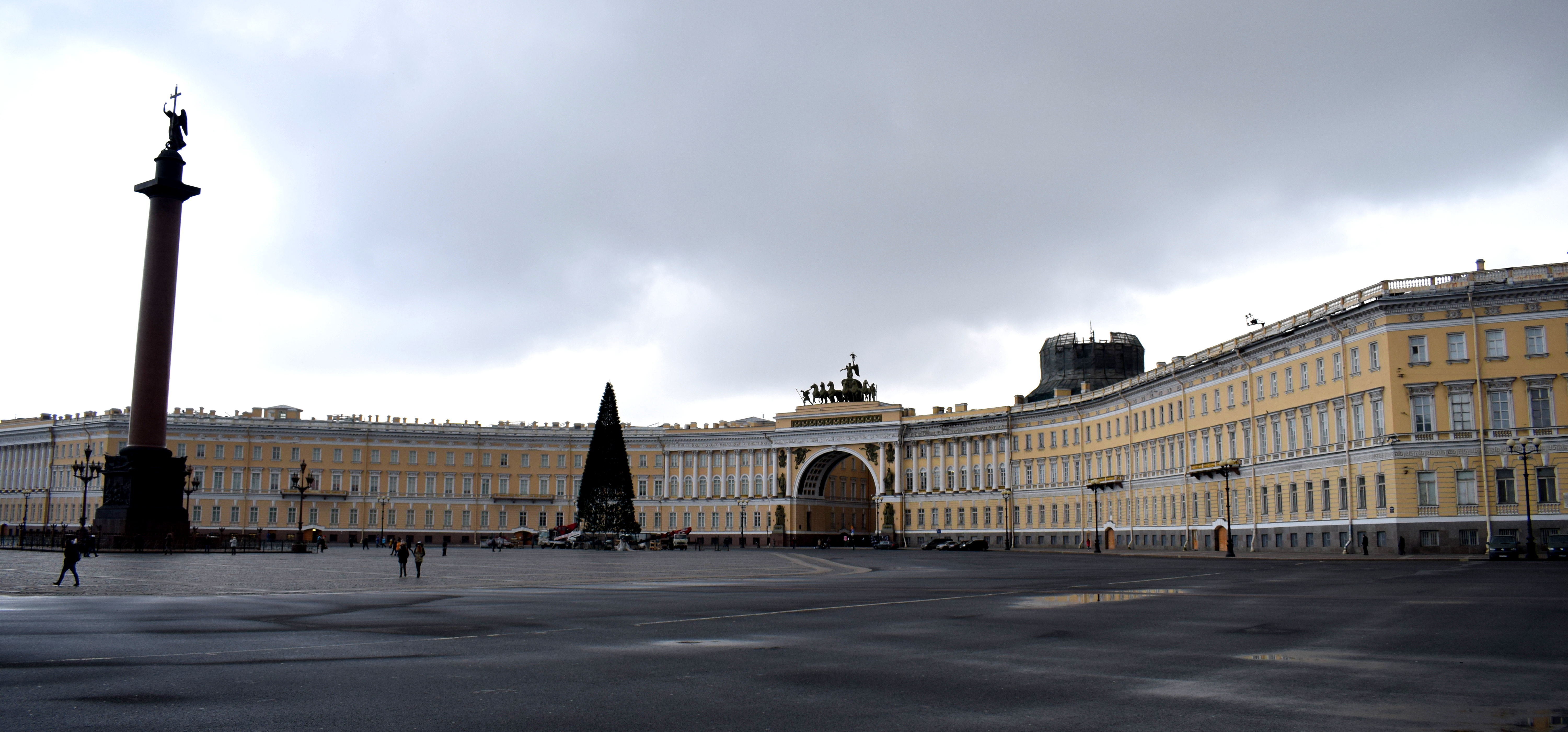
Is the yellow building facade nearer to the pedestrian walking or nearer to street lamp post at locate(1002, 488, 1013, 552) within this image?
street lamp post at locate(1002, 488, 1013, 552)

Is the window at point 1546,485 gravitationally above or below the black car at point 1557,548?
above

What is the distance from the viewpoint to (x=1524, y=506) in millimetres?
54656

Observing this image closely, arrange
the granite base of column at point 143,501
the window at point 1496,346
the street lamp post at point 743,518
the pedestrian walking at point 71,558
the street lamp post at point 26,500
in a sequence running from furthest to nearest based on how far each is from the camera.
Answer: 1. the street lamp post at point 743,518
2. the street lamp post at point 26,500
3. the window at point 1496,346
4. the granite base of column at point 143,501
5. the pedestrian walking at point 71,558

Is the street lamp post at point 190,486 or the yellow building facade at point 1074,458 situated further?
the street lamp post at point 190,486

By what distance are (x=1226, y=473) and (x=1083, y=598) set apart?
50.4 metres

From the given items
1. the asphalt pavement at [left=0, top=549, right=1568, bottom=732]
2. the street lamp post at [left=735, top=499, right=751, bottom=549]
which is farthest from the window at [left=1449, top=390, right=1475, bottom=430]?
the street lamp post at [left=735, top=499, right=751, bottom=549]

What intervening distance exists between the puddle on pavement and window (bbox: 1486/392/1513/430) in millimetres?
36056

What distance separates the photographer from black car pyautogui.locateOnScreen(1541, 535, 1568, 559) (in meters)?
49.5

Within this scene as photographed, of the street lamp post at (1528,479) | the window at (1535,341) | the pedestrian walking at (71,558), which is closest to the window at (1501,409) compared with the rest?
the street lamp post at (1528,479)

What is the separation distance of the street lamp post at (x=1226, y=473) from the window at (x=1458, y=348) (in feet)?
50.2

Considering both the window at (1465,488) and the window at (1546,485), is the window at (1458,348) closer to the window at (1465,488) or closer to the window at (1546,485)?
the window at (1465,488)

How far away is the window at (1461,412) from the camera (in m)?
56.9

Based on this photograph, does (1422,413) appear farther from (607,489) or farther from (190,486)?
(190,486)

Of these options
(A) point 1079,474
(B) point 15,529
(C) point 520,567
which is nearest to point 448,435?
(B) point 15,529
